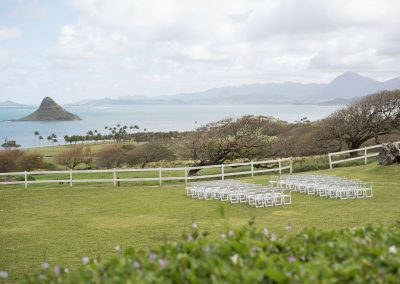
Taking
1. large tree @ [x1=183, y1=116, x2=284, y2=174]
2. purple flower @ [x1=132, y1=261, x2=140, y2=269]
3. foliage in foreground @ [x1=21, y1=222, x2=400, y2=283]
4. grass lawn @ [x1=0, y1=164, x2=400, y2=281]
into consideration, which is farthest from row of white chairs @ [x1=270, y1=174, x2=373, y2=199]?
Result: purple flower @ [x1=132, y1=261, x2=140, y2=269]

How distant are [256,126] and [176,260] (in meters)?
34.3

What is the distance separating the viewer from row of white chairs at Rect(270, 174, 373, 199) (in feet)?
62.8

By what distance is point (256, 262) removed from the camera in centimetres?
429

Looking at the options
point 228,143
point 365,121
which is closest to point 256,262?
point 228,143

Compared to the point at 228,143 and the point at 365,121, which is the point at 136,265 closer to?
the point at 228,143

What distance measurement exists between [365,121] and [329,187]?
73.8ft

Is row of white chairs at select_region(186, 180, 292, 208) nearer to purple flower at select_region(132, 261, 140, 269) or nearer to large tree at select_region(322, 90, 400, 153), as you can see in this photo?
purple flower at select_region(132, 261, 140, 269)

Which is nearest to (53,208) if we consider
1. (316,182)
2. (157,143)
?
(316,182)

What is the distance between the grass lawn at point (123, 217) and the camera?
480 inches

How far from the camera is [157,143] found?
4556cm

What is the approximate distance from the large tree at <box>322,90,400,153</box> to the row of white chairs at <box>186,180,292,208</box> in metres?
21.5

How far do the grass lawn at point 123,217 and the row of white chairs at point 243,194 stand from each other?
Answer: 1.55 ft

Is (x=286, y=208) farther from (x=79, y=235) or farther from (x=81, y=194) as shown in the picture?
(x=81, y=194)

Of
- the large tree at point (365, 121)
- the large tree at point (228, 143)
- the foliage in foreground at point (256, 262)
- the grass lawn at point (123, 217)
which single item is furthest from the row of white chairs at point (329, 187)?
the large tree at point (365, 121)
